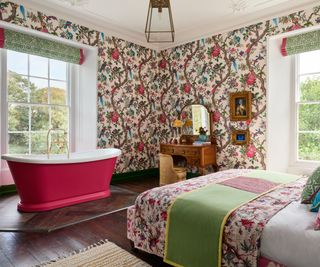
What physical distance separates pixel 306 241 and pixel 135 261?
1221 mm

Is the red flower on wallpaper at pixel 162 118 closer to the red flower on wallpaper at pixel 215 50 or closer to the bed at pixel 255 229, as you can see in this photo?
the red flower on wallpaper at pixel 215 50

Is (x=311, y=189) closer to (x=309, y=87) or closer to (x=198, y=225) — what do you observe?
(x=198, y=225)

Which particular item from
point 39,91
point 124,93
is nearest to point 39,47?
point 39,91

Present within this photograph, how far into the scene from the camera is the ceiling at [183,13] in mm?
3582

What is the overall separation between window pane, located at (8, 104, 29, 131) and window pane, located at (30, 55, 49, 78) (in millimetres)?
577

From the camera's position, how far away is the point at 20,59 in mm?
3904

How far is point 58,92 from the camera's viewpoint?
4328 millimetres

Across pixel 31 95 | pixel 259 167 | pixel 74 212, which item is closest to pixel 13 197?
pixel 74 212

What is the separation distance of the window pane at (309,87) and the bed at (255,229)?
7.51ft

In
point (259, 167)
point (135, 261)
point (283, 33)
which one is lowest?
point (135, 261)

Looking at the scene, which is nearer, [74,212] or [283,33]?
[74,212]

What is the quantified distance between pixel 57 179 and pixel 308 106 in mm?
3646

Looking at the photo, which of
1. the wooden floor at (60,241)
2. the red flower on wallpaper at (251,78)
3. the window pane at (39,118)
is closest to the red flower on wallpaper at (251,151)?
the red flower on wallpaper at (251,78)

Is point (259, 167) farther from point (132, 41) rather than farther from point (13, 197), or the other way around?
point (13, 197)
